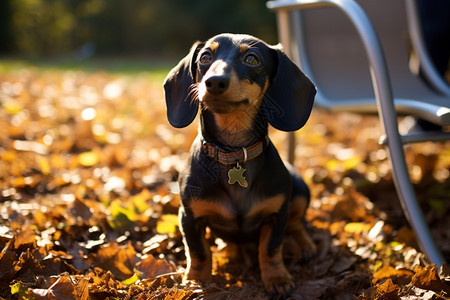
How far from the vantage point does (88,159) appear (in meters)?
3.62

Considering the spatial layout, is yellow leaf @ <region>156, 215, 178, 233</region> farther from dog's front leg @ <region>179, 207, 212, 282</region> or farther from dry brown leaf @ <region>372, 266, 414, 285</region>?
dry brown leaf @ <region>372, 266, 414, 285</region>

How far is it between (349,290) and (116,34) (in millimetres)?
20828

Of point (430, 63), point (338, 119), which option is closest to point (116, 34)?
point (338, 119)

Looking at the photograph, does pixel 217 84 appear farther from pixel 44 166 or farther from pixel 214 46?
pixel 44 166

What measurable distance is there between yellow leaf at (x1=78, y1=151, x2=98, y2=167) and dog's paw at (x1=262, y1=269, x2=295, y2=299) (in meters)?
1.98

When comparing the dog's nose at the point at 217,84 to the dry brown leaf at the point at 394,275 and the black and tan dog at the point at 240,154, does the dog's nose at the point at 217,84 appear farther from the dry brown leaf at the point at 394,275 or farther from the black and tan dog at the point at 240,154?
the dry brown leaf at the point at 394,275

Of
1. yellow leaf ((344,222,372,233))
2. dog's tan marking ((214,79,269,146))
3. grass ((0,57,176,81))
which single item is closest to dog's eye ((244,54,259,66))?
dog's tan marking ((214,79,269,146))

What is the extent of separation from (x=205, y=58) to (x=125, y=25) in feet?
66.7

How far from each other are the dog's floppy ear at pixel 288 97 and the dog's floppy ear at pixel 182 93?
1.03 feet

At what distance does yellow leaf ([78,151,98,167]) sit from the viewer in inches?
141

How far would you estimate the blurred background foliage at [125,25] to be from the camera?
19125 mm

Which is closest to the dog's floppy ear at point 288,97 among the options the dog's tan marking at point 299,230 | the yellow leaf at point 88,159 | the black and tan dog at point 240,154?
the black and tan dog at point 240,154

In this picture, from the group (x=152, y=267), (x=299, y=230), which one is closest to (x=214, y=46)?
(x=152, y=267)

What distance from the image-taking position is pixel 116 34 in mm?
21266
